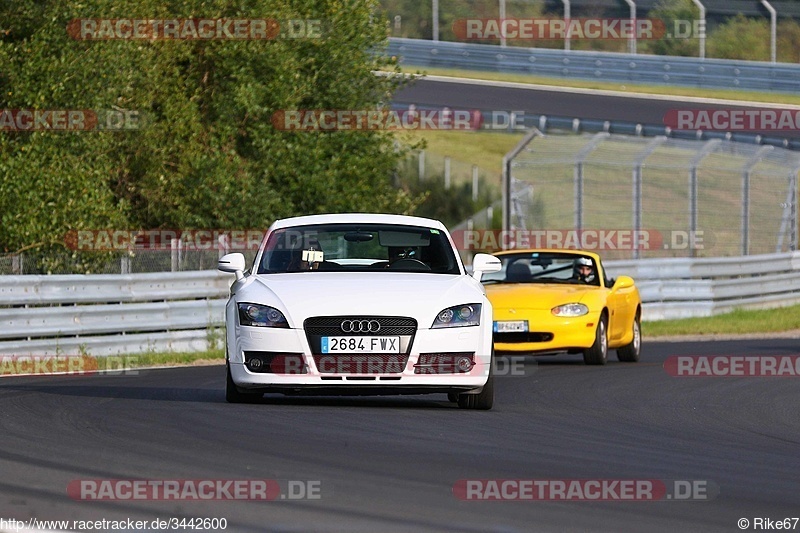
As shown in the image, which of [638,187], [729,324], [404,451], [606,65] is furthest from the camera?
[606,65]

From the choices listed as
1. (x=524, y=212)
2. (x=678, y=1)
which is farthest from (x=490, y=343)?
(x=678, y=1)

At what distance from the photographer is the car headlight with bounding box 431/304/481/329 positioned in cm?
1079

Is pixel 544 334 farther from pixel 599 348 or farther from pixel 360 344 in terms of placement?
pixel 360 344

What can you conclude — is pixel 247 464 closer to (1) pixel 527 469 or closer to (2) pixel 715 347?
(1) pixel 527 469

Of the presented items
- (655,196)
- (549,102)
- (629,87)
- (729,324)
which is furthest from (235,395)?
(655,196)

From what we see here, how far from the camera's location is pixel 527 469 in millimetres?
7996

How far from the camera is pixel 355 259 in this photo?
1205 centimetres

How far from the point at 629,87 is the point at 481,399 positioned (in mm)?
33212

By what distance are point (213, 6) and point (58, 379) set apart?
12.5 metres

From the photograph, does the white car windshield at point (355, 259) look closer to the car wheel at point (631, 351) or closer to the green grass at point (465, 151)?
the car wheel at point (631, 351)

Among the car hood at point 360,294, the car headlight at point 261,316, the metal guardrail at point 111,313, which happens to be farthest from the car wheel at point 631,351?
the car headlight at point 261,316

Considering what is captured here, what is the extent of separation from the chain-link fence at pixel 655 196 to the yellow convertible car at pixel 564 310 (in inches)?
332

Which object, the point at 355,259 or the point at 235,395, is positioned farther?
the point at 355,259

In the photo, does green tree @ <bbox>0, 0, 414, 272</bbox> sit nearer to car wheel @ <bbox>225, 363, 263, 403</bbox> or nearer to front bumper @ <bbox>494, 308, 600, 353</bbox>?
front bumper @ <bbox>494, 308, 600, 353</bbox>
